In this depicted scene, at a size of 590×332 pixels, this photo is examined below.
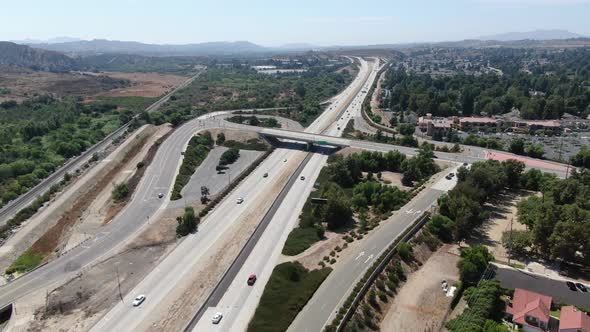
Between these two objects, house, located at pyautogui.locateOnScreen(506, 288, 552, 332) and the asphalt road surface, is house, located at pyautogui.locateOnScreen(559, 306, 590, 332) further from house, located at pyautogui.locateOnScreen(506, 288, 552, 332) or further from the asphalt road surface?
the asphalt road surface

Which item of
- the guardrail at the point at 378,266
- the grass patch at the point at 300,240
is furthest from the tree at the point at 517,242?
the grass patch at the point at 300,240

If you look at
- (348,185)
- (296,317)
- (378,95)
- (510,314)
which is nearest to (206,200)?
(348,185)

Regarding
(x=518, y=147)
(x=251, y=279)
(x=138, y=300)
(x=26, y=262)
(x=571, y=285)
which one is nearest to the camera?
(x=138, y=300)

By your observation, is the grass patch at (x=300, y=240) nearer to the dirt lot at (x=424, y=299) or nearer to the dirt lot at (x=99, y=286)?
the dirt lot at (x=424, y=299)

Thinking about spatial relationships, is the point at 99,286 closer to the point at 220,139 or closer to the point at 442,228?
the point at 442,228

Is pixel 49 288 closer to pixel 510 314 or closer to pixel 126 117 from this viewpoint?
pixel 510 314

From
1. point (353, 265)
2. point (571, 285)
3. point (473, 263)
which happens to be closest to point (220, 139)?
point (353, 265)
